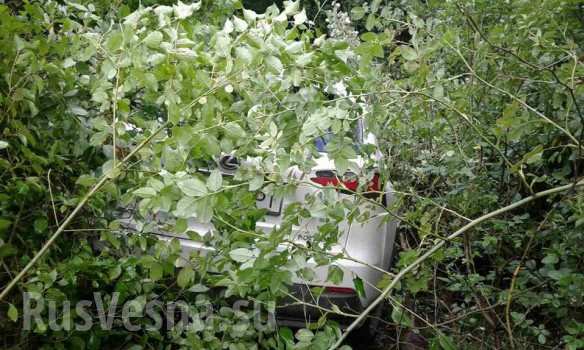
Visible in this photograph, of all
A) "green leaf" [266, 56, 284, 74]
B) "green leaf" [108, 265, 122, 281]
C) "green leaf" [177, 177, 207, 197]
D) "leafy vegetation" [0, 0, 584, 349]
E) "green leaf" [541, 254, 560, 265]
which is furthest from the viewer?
"green leaf" [541, 254, 560, 265]

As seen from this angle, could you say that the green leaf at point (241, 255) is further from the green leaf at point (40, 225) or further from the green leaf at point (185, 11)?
the green leaf at point (40, 225)

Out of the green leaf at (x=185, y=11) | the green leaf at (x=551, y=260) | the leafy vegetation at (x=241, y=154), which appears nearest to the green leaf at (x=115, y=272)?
the leafy vegetation at (x=241, y=154)

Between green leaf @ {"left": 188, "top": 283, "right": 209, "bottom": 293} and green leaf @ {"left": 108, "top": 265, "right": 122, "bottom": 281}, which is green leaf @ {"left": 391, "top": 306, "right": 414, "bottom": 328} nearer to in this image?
green leaf @ {"left": 188, "top": 283, "right": 209, "bottom": 293}

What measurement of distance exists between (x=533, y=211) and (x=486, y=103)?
706 mm

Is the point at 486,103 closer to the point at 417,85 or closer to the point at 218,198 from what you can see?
the point at 417,85

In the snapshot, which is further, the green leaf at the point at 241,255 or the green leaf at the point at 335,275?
the green leaf at the point at 335,275

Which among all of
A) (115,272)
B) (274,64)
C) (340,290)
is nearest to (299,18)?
(274,64)

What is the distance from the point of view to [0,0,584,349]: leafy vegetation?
185cm

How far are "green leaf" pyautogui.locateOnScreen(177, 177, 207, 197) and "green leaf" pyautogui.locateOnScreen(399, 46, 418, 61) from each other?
0.84 m

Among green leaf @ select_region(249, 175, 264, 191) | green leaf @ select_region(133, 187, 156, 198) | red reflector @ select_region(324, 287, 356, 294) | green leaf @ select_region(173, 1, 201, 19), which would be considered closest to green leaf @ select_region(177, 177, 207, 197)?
green leaf @ select_region(133, 187, 156, 198)

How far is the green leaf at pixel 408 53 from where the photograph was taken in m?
2.03

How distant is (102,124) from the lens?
2.08 metres

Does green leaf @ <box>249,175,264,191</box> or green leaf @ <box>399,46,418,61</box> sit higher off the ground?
green leaf @ <box>399,46,418,61</box>

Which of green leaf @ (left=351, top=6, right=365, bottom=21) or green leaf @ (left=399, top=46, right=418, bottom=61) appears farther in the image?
green leaf @ (left=351, top=6, right=365, bottom=21)
